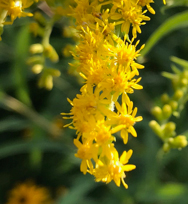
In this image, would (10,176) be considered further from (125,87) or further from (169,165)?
(125,87)

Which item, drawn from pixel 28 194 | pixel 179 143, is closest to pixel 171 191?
pixel 179 143

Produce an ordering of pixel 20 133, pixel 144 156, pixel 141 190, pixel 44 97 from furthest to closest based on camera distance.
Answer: pixel 20 133, pixel 44 97, pixel 144 156, pixel 141 190

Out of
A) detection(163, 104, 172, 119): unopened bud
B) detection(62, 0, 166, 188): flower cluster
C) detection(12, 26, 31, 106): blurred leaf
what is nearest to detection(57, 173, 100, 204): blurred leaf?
detection(12, 26, 31, 106): blurred leaf

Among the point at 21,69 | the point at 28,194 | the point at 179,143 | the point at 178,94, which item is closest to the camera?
the point at 179,143

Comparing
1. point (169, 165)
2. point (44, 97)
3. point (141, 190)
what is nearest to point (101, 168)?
point (141, 190)

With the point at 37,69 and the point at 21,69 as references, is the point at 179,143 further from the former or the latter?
the point at 21,69

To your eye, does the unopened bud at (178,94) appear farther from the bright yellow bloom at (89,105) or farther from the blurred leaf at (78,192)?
the blurred leaf at (78,192)
